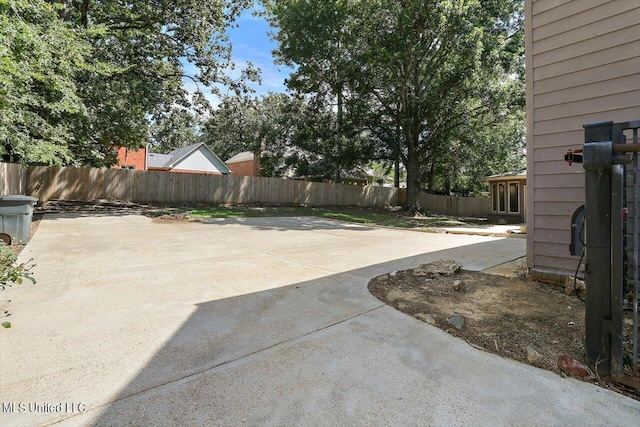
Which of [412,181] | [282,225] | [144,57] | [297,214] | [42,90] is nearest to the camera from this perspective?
[42,90]

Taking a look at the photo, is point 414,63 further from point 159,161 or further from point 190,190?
point 159,161

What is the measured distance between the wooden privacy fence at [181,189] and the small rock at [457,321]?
15105 millimetres

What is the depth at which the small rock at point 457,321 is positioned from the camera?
2711mm

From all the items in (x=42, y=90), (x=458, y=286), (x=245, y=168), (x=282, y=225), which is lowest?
(x=458, y=286)

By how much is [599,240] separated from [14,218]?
801 centimetres

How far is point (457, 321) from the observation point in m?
2.78

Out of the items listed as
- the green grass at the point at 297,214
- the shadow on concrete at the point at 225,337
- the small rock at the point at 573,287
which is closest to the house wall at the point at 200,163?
the green grass at the point at 297,214

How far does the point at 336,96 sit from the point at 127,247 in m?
15.4

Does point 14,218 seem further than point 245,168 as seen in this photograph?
No

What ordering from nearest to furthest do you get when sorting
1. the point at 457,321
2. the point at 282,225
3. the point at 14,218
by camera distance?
the point at 457,321
the point at 14,218
the point at 282,225

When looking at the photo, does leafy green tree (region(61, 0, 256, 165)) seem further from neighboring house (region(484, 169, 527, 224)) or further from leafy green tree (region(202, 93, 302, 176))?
neighboring house (region(484, 169, 527, 224))

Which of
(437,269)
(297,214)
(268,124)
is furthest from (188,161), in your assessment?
(437,269)

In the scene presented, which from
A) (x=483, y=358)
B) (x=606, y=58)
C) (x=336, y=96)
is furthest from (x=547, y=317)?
(x=336, y=96)

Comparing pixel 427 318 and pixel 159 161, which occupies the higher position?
pixel 159 161
